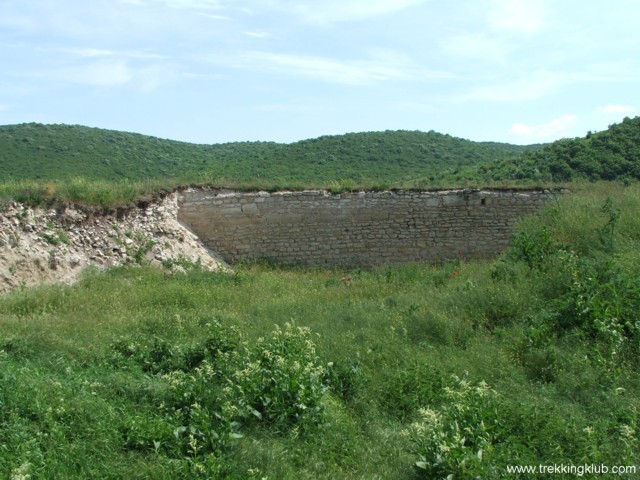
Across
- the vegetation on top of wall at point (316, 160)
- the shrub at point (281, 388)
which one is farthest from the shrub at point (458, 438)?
the vegetation on top of wall at point (316, 160)

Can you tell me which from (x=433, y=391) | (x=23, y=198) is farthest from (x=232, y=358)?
(x=23, y=198)

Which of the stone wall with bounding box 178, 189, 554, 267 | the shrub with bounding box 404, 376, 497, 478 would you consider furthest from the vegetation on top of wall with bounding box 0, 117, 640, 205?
the shrub with bounding box 404, 376, 497, 478

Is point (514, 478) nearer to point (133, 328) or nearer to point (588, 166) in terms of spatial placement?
point (133, 328)

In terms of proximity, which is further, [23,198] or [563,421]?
[23,198]

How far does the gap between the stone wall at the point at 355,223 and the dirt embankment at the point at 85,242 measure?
0.73 meters

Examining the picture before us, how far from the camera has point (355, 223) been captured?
14.2 m

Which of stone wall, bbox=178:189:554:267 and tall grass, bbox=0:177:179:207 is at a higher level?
tall grass, bbox=0:177:179:207

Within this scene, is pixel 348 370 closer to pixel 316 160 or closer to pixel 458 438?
pixel 458 438

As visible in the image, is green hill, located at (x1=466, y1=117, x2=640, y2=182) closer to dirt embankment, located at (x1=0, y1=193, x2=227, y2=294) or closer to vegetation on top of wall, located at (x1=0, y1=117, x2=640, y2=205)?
vegetation on top of wall, located at (x1=0, y1=117, x2=640, y2=205)

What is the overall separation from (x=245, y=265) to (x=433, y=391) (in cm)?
871

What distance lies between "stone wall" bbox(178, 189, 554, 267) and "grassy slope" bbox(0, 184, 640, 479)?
12.1ft

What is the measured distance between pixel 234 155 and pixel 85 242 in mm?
27344

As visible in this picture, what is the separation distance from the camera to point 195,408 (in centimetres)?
458

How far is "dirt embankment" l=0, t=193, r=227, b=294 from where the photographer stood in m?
10.2
